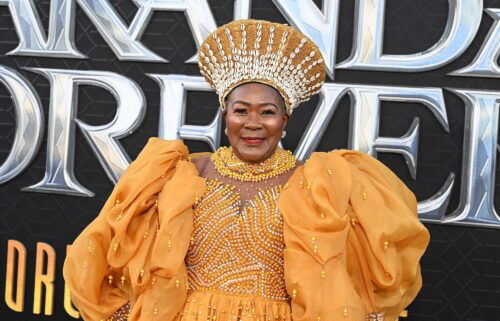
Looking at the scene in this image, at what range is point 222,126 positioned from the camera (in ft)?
11.6

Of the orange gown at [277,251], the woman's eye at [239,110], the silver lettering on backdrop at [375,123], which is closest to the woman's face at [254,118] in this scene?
the woman's eye at [239,110]

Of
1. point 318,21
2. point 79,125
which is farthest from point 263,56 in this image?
point 79,125

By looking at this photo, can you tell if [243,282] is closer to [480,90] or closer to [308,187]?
[308,187]

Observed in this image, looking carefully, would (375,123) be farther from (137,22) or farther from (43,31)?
(43,31)

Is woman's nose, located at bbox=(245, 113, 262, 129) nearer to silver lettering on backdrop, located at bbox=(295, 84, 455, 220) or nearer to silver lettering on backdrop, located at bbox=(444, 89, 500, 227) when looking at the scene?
silver lettering on backdrop, located at bbox=(295, 84, 455, 220)

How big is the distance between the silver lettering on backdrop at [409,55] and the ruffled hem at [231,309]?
1.41 metres

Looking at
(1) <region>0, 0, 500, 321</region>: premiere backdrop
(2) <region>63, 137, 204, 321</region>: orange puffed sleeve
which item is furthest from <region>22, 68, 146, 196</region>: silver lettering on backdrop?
(2) <region>63, 137, 204, 321</region>: orange puffed sleeve

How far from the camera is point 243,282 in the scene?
2309 millimetres

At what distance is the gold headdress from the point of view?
92.0 inches

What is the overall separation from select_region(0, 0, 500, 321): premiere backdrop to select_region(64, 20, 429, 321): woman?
962 millimetres

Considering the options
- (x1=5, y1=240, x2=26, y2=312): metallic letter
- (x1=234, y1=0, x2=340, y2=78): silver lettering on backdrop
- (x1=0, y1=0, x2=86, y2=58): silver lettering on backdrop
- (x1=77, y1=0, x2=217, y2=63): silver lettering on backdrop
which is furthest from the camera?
(x1=5, y1=240, x2=26, y2=312): metallic letter

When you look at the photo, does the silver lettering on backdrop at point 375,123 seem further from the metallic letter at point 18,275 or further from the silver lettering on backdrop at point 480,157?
the metallic letter at point 18,275

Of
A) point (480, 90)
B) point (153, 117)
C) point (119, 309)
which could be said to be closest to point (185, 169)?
point (119, 309)

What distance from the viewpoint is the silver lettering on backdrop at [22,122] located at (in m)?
3.71
